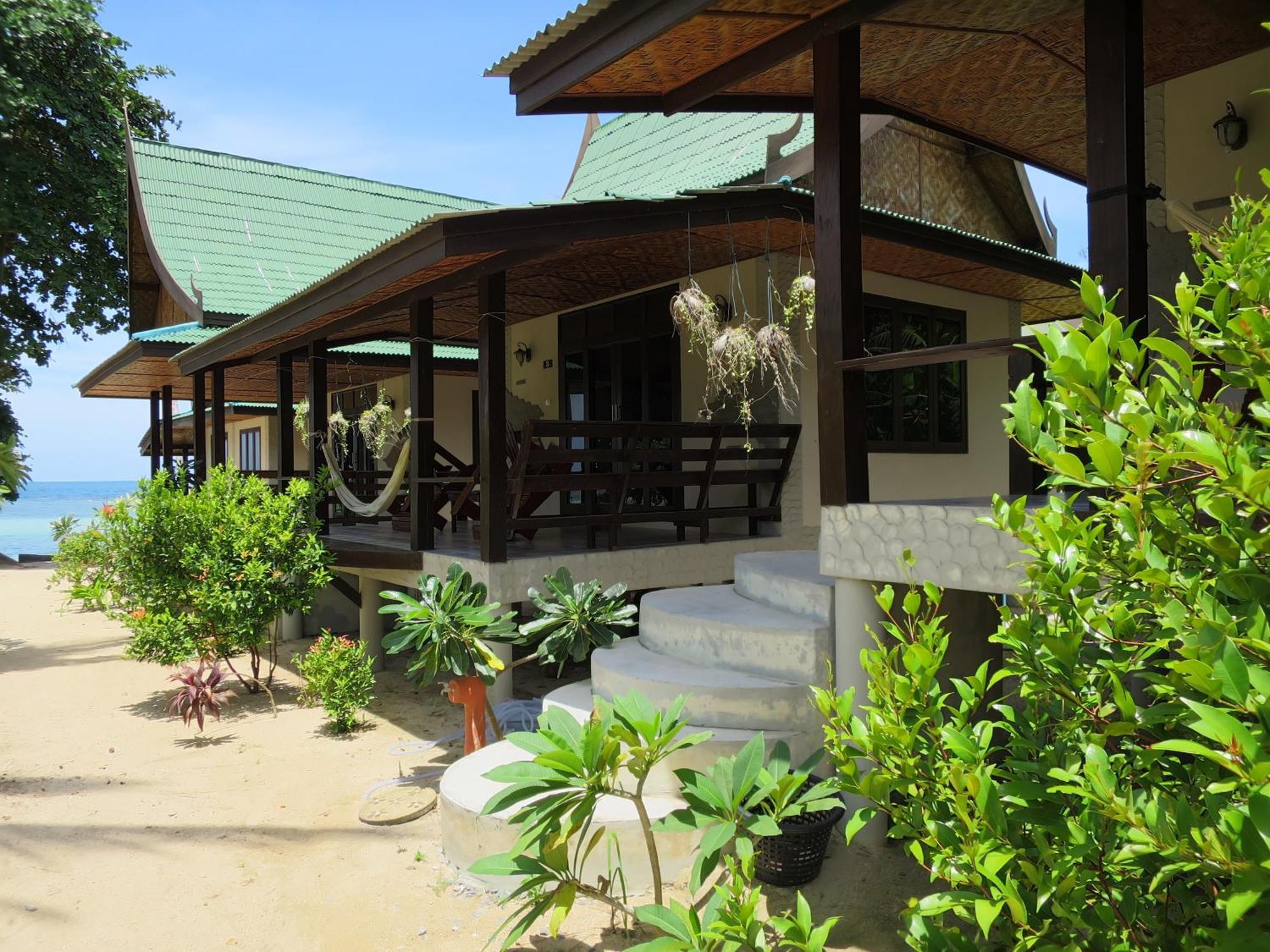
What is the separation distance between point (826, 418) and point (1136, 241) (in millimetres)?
1530

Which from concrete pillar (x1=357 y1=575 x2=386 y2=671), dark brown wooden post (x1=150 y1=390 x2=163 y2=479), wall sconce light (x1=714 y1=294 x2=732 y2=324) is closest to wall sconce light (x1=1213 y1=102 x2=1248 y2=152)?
wall sconce light (x1=714 y1=294 x2=732 y2=324)

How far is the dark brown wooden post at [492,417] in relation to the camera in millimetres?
6105

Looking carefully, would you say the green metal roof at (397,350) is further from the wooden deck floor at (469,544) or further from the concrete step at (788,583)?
the concrete step at (788,583)

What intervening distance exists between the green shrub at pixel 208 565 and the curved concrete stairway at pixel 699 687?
3.46 m

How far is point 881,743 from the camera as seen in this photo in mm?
1979

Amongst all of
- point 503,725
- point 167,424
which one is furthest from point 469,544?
point 167,424

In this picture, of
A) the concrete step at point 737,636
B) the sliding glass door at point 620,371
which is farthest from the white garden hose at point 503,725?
the sliding glass door at point 620,371

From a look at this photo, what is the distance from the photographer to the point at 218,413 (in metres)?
11.1

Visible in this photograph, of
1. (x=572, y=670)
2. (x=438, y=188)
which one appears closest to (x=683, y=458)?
(x=572, y=670)

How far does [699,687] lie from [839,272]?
7.06 feet

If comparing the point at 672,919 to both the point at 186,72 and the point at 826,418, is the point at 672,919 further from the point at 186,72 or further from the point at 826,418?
the point at 186,72

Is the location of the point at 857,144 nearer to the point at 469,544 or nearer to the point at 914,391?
the point at 469,544

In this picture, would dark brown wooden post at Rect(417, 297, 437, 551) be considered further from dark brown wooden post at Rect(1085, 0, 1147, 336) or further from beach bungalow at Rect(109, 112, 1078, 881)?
dark brown wooden post at Rect(1085, 0, 1147, 336)

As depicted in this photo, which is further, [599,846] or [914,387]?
[914,387]
